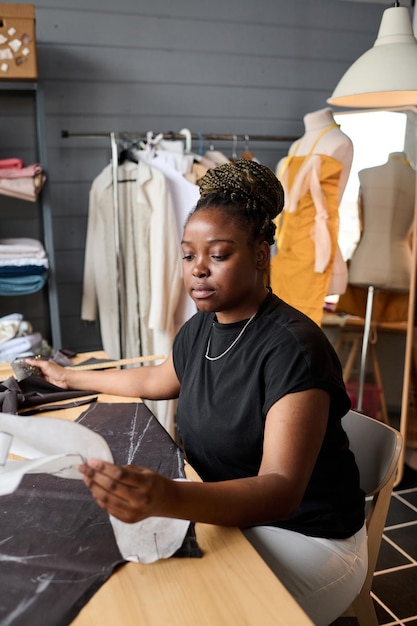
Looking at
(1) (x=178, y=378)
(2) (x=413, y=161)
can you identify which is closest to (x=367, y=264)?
(2) (x=413, y=161)

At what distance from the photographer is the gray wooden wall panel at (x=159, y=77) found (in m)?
3.14

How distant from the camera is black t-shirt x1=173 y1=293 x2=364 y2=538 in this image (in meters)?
1.20

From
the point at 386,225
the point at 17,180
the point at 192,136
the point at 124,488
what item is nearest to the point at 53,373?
the point at 124,488

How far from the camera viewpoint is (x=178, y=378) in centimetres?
161

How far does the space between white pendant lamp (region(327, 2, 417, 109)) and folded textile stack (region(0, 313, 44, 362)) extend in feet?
4.94

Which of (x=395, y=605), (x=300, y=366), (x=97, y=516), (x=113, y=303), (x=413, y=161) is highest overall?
(x=413, y=161)

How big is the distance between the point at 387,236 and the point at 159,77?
1.46 m

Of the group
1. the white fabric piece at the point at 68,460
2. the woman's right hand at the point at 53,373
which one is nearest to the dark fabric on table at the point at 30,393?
the woman's right hand at the point at 53,373

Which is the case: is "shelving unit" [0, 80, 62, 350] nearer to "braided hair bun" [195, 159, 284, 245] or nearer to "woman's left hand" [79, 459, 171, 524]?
"braided hair bun" [195, 159, 284, 245]

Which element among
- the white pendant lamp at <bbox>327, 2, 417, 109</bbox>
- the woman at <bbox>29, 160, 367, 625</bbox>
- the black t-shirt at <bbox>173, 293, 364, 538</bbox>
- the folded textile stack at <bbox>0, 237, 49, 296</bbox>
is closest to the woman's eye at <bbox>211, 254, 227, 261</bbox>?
the woman at <bbox>29, 160, 367, 625</bbox>

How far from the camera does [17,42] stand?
2.59m

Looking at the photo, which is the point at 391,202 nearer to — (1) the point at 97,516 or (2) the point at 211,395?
(2) the point at 211,395

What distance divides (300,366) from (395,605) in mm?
1373

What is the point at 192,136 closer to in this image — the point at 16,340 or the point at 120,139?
the point at 120,139
